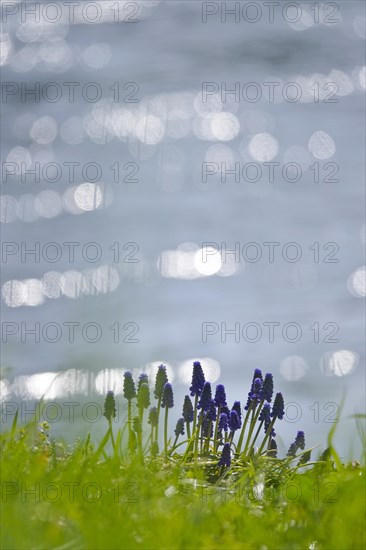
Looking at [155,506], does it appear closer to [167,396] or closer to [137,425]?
[137,425]

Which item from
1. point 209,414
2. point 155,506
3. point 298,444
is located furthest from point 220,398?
point 155,506

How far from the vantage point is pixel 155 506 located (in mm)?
3633

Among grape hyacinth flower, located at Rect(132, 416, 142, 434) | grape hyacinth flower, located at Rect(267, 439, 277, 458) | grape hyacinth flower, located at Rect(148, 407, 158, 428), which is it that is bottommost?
grape hyacinth flower, located at Rect(267, 439, 277, 458)

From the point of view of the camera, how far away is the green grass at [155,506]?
10.8 ft

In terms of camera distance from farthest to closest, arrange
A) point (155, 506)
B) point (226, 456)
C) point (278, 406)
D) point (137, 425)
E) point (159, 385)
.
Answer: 1. point (278, 406)
2. point (159, 385)
3. point (226, 456)
4. point (137, 425)
5. point (155, 506)

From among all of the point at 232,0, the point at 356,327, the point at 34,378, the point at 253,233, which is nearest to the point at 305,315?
the point at 356,327

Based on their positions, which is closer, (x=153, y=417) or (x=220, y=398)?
(x=153, y=417)

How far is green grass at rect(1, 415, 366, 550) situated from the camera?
3.31 meters

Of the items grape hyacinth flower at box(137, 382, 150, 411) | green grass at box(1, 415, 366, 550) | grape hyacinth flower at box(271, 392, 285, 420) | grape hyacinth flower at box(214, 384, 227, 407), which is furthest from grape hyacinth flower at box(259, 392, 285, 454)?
grape hyacinth flower at box(137, 382, 150, 411)

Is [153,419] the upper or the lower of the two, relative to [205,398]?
lower

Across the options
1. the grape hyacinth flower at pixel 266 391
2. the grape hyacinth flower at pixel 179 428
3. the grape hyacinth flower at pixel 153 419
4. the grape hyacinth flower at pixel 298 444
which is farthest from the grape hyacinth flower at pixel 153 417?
the grape hyacinth flower at pixel 298 444

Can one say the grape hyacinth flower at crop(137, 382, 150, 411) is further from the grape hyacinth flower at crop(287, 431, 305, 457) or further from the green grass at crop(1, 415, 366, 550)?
the grape hyacinth flower at crop(287, 431, 305, 457)

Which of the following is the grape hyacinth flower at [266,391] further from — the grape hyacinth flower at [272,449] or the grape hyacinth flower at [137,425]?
the grape hyacinth flower at [137,425]

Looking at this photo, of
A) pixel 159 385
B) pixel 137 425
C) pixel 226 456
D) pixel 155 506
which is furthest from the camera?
pixel 159 385
